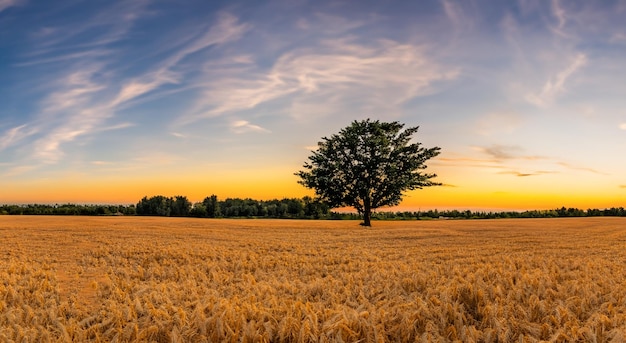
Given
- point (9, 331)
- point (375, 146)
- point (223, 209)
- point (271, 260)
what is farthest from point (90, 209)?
point (9, 331)

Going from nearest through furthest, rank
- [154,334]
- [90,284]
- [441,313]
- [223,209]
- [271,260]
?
[154,334], [441,313], [90,284], [271,260], [223,209]

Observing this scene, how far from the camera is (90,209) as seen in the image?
7950 centimetres

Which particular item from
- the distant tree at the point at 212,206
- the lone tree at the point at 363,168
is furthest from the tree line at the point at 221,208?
the lone tree at the point at 363,168

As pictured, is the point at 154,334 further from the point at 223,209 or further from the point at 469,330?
the point at 223,209

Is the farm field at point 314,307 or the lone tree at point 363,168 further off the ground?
the lone tree at point 363,168

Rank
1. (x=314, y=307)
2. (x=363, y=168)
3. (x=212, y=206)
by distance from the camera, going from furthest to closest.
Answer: (x=212, y=206)
(x=363, y=168)
(x=314, y=307)

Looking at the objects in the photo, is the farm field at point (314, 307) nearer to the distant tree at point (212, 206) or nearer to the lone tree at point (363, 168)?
the lone tree at point (363, 168)

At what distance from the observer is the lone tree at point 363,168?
45.2m

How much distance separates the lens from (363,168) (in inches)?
1805

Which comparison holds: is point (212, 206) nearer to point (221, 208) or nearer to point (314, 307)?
point (221, 208)

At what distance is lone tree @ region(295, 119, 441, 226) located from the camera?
45.2m

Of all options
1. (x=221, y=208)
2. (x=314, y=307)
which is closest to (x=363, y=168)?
(x=314, y=307)

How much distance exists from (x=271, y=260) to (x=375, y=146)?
111 ft

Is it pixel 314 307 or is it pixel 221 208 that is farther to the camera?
pixel 221 208
